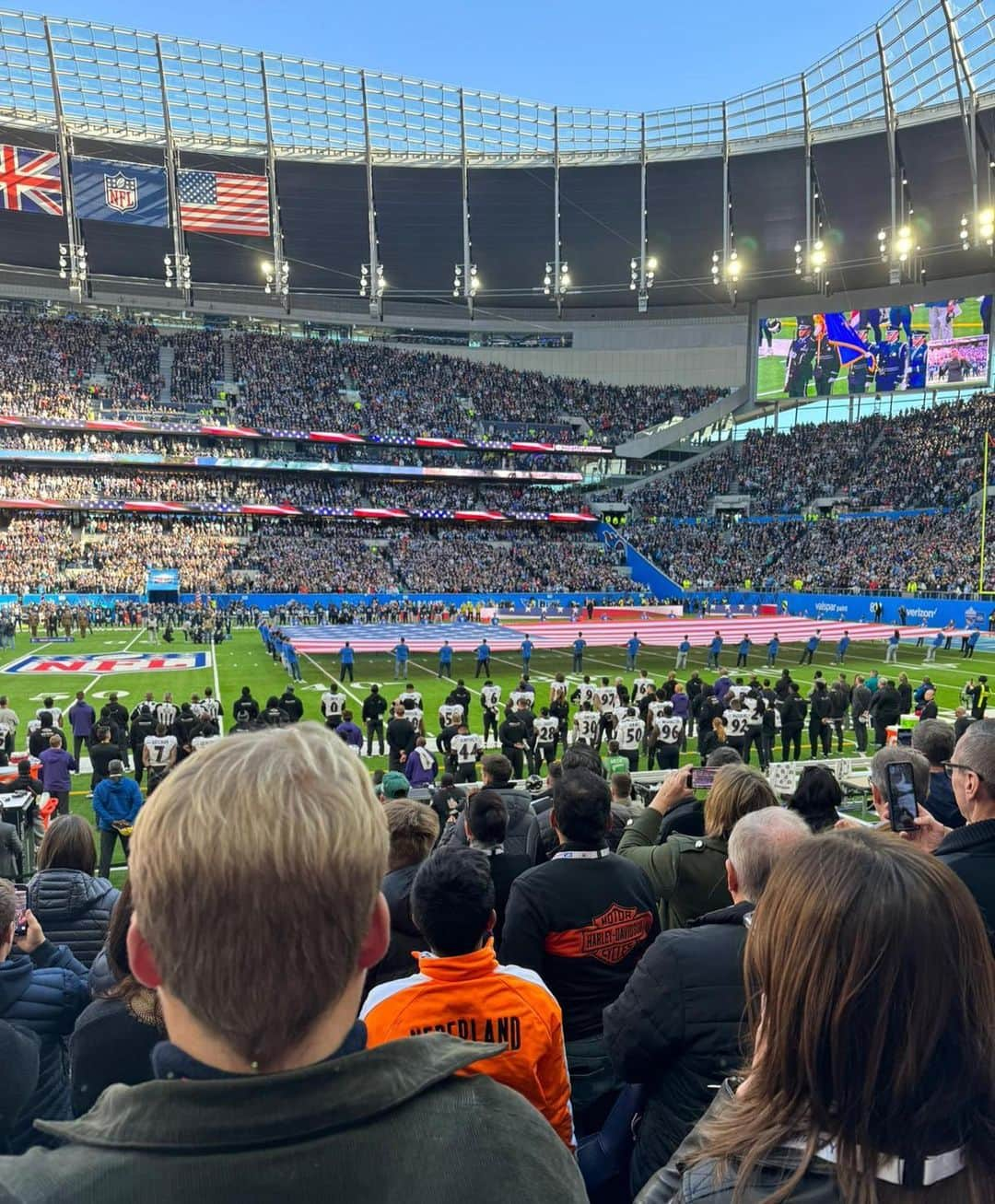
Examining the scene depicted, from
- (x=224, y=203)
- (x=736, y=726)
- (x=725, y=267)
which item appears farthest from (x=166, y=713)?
(x=725, y=267)

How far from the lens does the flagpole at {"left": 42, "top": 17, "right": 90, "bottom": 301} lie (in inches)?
2032

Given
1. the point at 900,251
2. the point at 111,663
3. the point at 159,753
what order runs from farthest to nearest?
the point at 900,251 < the point at 111,663 < the point at 159,753

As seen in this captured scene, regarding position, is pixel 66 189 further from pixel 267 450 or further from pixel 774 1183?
pixel 774 1183

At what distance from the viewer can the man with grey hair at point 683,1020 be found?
109 inches

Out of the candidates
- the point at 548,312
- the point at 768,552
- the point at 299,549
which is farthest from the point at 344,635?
the point at 548,312

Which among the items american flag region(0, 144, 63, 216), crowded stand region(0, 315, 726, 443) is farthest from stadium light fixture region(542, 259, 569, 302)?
american flag region(0, 144, 63, 216)

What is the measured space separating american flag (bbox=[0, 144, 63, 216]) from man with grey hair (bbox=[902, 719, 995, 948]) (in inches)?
2571

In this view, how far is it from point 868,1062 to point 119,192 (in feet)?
220

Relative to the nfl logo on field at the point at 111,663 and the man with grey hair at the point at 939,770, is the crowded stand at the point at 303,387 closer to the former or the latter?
the nfl logo on field at the point at 111,663

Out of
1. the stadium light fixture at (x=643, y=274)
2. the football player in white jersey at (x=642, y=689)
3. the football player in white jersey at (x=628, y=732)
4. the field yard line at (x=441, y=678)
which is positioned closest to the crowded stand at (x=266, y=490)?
the stadium light fixture at (x=643, y=274)

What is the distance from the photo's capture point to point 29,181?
54.4 metres

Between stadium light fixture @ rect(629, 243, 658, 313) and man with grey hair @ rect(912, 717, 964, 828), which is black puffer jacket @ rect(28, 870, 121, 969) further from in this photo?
stadium light fixture @ rect(629, 243, 658, 313)

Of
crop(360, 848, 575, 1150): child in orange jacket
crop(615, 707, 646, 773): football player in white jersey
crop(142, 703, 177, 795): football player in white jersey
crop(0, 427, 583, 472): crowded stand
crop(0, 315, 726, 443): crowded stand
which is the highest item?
crop(0, 315, 726, 443): crowded stand

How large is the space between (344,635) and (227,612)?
10.00 m
